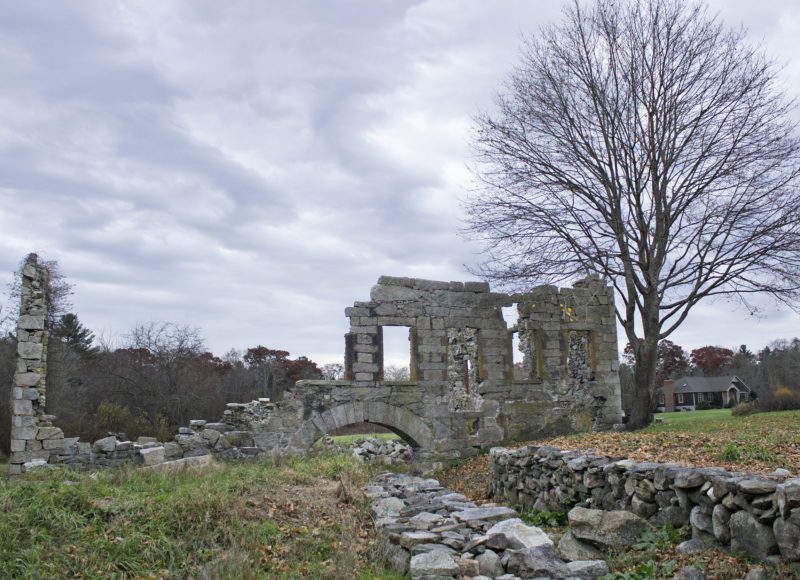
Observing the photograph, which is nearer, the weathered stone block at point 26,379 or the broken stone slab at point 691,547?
the broken stone slab at point 691,547

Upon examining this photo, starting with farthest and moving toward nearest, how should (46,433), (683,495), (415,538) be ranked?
(46,433) < (415,538) < (683,495)

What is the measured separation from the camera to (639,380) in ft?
52.5

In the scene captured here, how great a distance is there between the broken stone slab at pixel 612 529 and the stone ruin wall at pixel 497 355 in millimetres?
8116

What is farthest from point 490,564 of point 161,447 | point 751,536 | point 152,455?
point 161,447

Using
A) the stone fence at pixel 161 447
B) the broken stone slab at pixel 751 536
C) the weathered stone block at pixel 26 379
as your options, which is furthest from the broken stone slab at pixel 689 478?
the weathered stone block at pixel 26 379

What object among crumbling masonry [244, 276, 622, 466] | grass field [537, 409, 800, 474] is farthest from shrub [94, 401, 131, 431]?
grass field [537, 409, 800, 474]

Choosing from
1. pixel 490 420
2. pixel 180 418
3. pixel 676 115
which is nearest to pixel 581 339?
pixel 490 420

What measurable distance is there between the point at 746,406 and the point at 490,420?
13399mm

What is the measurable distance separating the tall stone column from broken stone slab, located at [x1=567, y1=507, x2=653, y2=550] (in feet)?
37.8

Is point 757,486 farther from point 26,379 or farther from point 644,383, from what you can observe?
point 26,379

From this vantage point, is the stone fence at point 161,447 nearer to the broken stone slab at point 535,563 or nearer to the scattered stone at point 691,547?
the broken stone slab at point 535,563

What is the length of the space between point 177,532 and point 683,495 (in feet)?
17.1

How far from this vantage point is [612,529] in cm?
637

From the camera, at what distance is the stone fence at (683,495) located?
188 inches
